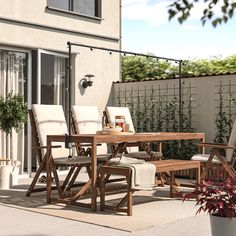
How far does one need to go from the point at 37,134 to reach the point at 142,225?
224 centimetres

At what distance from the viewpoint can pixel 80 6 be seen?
9.85 metres

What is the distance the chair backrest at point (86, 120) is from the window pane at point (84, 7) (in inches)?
118

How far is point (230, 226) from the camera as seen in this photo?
358 cm

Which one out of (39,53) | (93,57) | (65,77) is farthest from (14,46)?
(93,57)

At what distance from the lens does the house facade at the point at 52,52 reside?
27.4 ft

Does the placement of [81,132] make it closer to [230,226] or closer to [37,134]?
[37,134]

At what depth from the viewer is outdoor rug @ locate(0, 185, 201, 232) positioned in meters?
4.87

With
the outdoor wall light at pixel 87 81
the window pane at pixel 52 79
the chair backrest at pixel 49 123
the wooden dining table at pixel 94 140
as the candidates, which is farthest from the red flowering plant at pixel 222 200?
the outdoor wall light at pixel 87 81

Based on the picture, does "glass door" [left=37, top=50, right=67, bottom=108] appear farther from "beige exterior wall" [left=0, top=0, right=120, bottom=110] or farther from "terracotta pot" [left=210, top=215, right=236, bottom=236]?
"terracotta pot" [left=210, top=215, right=236, bottom=236]

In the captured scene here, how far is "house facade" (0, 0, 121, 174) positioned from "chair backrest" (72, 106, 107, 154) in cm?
156

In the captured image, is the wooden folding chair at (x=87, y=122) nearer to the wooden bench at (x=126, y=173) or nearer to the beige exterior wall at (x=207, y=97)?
the wooden bench at (x=126, y=173)

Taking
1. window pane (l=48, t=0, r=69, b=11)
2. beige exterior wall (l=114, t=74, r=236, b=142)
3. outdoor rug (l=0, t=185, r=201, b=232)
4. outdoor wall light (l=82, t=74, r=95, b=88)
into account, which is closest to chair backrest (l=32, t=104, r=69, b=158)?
outdoor rug (l=0, t=185, r=201, b=232)

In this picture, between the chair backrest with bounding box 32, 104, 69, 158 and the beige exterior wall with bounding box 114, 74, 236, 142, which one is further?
the beige exterior wall with bounding box 114, 74, 236, 142

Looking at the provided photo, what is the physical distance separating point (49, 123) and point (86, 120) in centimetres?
83
